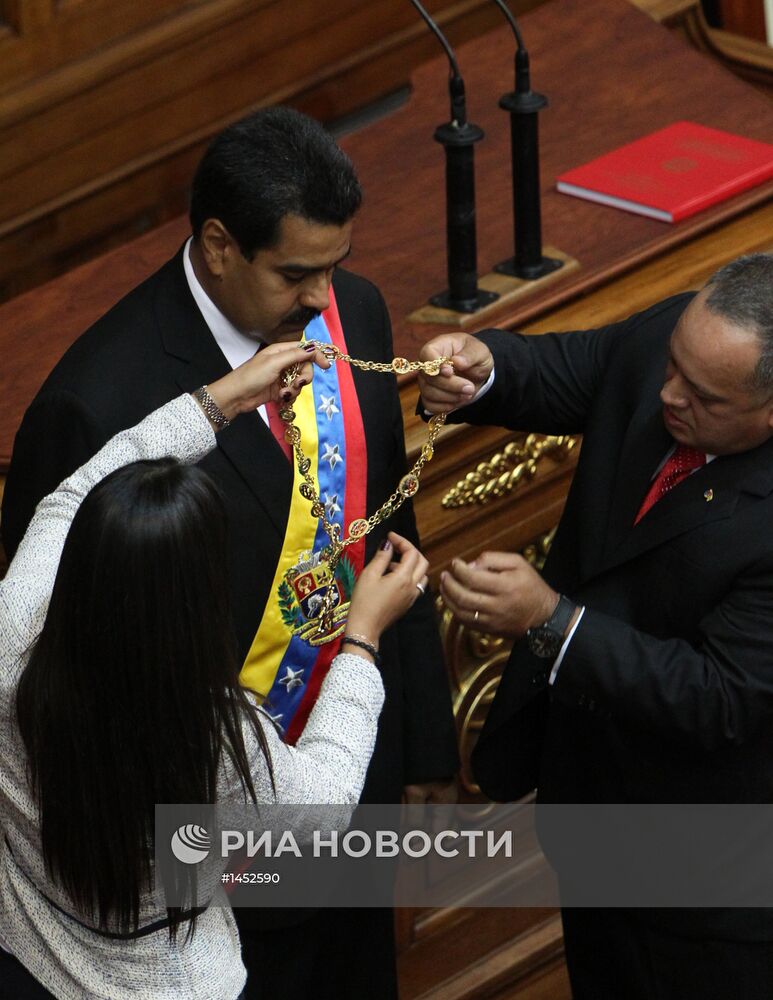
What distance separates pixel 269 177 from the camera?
1.88m

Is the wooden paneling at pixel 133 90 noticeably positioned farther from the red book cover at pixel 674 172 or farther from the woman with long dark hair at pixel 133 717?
the woman with long dark hair at pixel 133 717

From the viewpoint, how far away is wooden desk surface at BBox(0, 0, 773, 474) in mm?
2598

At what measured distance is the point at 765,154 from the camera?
2.90 m

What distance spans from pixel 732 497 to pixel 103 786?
33.1 inches

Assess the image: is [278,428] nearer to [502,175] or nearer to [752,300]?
[752,300]

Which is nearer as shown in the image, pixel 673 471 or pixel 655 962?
pixel 673 471

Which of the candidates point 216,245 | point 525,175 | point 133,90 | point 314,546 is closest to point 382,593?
point 314,546

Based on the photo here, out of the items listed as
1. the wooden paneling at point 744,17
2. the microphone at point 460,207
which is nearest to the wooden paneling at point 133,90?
the wooden paneling at point 744,17

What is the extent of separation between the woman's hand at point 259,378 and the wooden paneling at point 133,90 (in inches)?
57.5

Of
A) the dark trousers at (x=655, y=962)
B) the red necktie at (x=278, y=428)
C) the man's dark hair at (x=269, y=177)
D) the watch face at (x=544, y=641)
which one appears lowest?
the dark trousers at (x=655, y=962)

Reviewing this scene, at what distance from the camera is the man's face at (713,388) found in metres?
1.85

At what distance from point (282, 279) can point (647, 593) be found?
0.60 meters

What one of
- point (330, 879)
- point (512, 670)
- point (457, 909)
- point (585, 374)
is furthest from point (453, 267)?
point (457, 909)

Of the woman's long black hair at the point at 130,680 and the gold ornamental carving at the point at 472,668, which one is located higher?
the woman's long black hair at the point at 130,680
